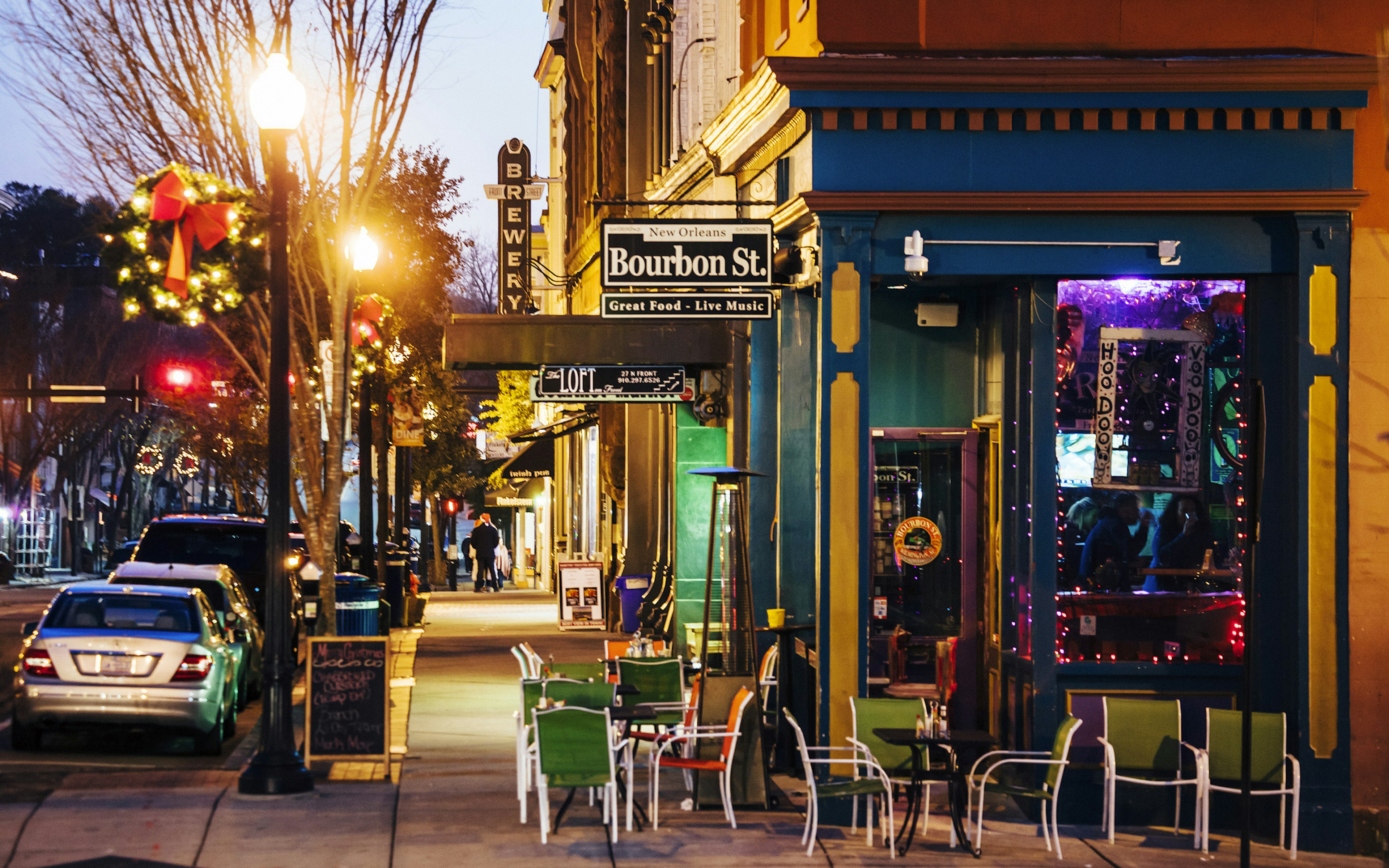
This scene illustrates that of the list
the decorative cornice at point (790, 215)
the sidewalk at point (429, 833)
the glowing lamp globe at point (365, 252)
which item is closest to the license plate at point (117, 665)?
the sidewalk at point (429, 833)

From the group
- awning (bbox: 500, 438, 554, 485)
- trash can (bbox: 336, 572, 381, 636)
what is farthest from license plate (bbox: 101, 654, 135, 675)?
awning (bbox: 500, 438, 554, 485)

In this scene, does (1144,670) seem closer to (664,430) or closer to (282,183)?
(282,183)

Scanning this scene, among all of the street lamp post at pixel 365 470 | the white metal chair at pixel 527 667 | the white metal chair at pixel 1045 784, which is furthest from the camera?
the street lamp post at pixel 365 470

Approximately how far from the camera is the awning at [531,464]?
3512 centimetres

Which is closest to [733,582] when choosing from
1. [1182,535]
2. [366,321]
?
[1182,535]

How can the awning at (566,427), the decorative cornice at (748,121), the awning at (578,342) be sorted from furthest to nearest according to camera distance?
the awning at (566,427) → the awning at (578,342) → the decorative cornice at (748,121)

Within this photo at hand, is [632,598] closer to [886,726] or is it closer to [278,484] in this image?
[278,484]

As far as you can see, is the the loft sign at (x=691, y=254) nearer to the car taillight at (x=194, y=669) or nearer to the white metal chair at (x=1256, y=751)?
the white metal chair at (x=1256, y=751)

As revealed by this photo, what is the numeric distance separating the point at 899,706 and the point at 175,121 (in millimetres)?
8961

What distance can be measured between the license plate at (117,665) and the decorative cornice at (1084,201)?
23.0 feet

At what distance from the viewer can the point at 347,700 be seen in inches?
468

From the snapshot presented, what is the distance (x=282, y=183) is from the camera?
11.8m

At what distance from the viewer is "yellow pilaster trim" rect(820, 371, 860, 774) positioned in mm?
10781

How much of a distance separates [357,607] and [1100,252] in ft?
37.1
